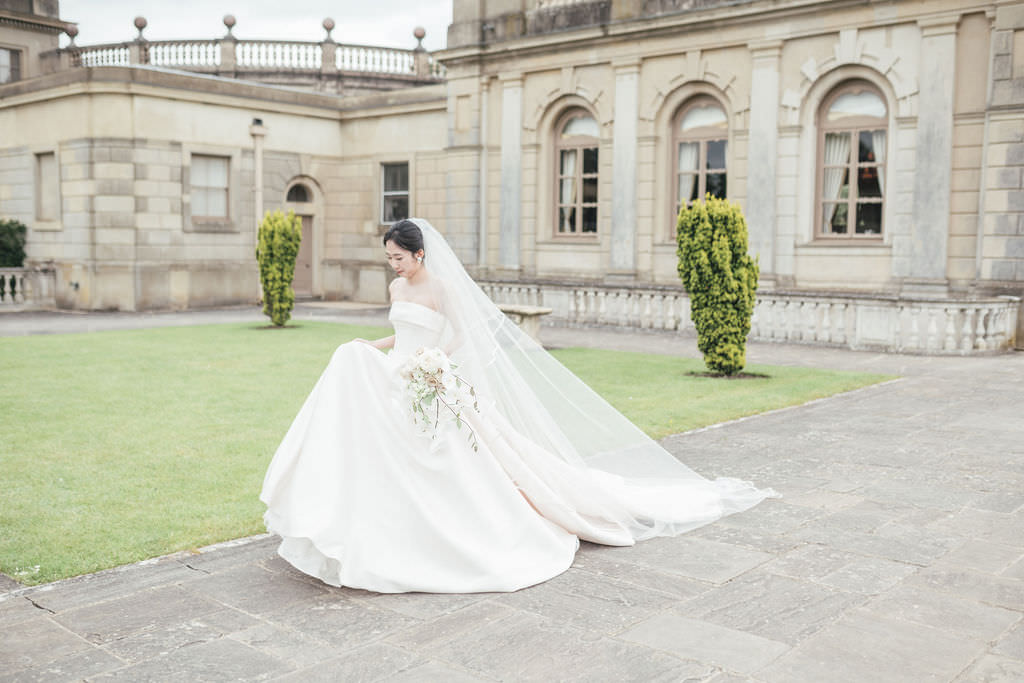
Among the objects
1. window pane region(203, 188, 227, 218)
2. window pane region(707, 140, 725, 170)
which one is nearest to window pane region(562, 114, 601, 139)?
window pane region(707, 140, 725, 170)

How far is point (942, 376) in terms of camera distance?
1217cm

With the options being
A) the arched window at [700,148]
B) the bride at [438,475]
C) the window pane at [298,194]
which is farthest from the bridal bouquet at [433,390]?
the window pane at [298,194]

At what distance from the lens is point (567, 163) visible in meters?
21.4

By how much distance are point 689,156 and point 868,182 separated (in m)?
3.71

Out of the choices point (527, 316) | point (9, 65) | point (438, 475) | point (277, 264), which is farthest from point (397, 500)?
point (9, 65)

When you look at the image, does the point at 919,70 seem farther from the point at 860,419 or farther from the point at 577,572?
the point at 577,572

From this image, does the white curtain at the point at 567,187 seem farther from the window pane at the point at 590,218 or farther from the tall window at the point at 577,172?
the window pane at the point at 590,218

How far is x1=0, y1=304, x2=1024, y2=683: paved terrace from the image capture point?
3.80 m

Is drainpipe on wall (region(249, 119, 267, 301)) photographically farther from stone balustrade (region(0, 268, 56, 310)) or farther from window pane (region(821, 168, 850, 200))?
window pane (region(821, 168, 850, 200))

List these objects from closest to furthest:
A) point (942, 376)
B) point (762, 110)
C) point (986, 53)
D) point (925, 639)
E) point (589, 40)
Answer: point (925, 639) → point (942, 376) → point (986, 53) → point (762, 110) → point (589, 40)

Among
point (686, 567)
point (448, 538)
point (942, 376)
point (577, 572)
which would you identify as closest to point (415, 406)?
point (448, 538)

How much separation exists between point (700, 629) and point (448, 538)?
51.3 inches

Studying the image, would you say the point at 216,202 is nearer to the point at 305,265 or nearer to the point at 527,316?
the point at 305,265

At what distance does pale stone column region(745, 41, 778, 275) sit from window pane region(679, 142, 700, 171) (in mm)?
1485
